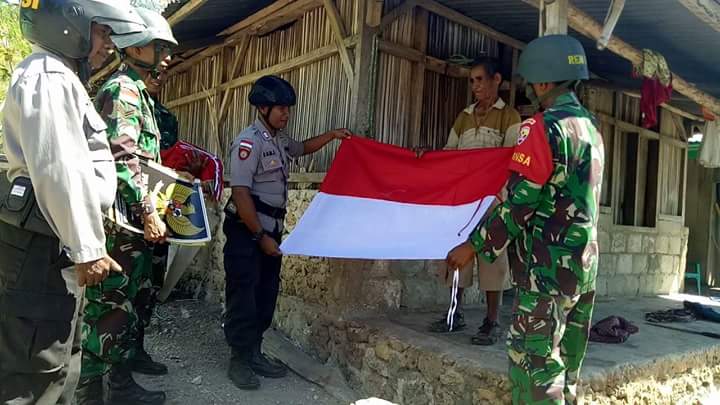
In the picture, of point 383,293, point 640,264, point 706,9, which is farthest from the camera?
point 640,264

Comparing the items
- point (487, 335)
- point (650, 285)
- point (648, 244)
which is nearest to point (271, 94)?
point (487, 335)

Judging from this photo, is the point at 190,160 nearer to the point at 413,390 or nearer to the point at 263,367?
the point at 263,367

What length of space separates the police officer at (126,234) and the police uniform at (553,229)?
6.03 ft

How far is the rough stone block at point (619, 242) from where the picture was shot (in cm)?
648

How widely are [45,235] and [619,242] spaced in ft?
21.3

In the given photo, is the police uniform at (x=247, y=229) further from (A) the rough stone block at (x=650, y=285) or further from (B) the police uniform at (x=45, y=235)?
(A) the rough stone block at (x=650, y=285)

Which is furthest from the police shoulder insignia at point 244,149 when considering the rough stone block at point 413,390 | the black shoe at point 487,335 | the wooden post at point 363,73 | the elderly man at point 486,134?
the black shoe at point 487,335

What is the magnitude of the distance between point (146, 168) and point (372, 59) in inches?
83.1

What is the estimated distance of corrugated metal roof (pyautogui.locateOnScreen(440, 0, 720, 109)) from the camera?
4204mm

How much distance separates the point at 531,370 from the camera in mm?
2443

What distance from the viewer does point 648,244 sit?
702cm

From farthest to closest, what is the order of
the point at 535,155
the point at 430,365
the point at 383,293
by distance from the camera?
the point at 383,293
the point at 430,365
the point at 535,155

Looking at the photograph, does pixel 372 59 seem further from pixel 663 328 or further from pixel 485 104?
pixel 663 328

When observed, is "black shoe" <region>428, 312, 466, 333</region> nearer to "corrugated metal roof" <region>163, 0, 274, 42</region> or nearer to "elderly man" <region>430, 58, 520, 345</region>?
"elderly man" <region>430, 58, 520, 345</region>
